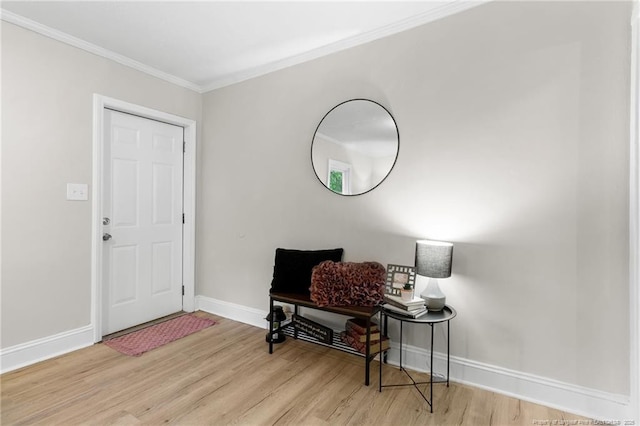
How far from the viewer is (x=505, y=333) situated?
199 cm

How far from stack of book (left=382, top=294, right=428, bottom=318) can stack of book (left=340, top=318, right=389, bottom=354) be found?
26 centimetres

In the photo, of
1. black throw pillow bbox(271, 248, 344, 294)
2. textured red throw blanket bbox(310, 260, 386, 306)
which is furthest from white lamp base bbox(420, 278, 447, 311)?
black throw pillow bbox(271, 248, 344, 294)

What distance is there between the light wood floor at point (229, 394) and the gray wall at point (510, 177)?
1.35ft

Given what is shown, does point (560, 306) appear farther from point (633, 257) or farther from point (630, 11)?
point (630, 11)

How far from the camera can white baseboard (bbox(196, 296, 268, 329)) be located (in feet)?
10.1

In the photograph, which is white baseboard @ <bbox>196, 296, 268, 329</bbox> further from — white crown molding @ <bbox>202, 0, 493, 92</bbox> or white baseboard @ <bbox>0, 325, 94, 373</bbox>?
white crown molding @ <bbox>202, 0, 493, 92</bbox>

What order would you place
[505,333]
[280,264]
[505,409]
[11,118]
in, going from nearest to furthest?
1. [505,409]
2. [505,333]
3. [11,118]
4. [280,264]

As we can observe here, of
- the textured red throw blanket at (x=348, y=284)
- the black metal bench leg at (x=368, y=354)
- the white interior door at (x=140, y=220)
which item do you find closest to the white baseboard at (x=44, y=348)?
the white interior door at (x=140, y=220)

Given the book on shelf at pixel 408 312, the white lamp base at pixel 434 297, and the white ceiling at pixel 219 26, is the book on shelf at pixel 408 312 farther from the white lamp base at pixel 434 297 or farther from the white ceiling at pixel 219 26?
the white ceiling at pixel 219 26

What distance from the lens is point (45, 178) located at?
7.85 ft

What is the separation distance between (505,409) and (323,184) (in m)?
1.92

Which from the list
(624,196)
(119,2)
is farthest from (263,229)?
(624,196)

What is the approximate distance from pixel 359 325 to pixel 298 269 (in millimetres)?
651

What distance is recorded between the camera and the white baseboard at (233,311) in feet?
10.1
